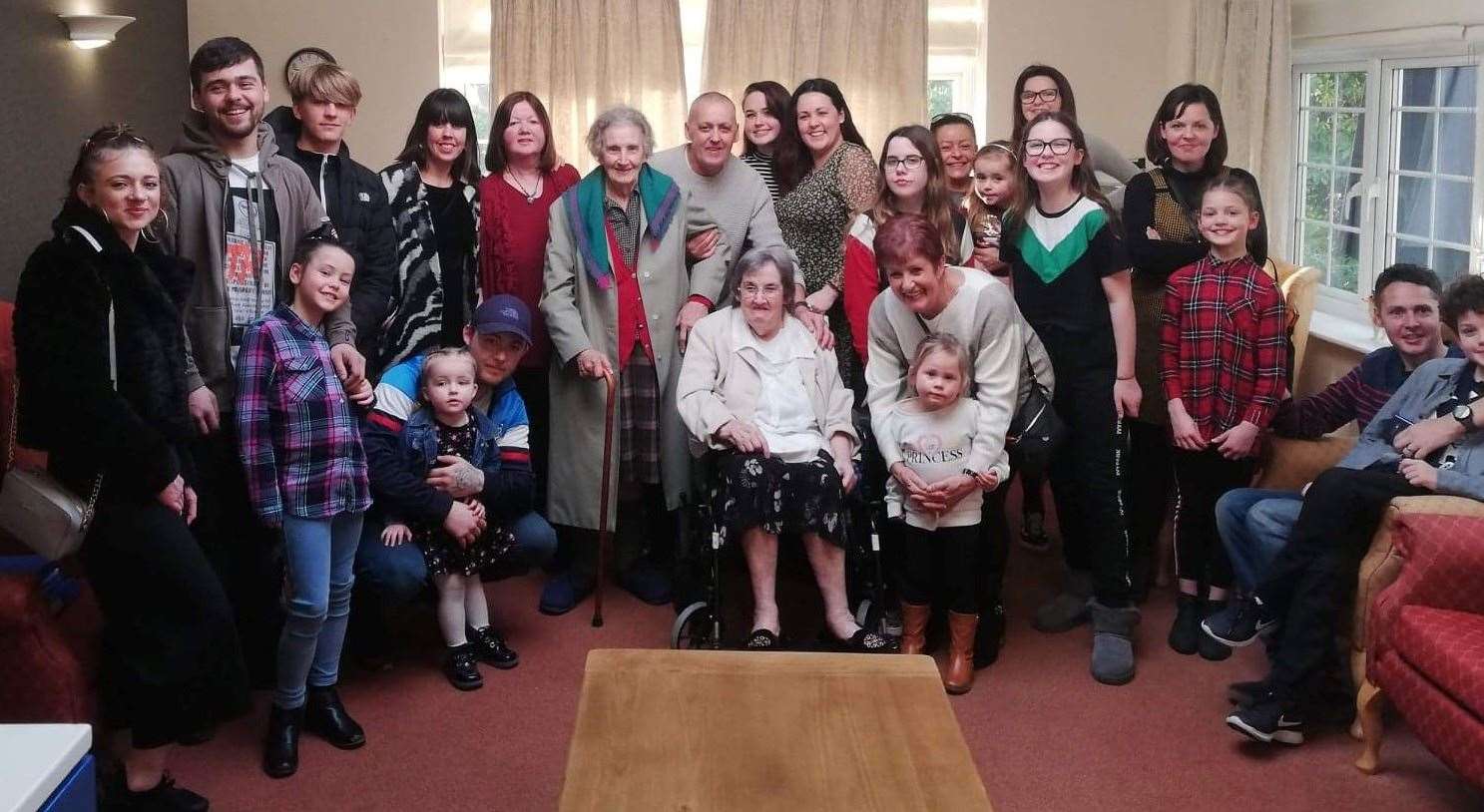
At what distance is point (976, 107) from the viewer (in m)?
6.52

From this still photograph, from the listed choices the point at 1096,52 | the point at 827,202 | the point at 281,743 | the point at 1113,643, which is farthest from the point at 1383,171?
the point at 281,743

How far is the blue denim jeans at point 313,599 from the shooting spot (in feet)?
10.4

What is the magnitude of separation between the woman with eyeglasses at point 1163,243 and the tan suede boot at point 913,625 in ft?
2.41

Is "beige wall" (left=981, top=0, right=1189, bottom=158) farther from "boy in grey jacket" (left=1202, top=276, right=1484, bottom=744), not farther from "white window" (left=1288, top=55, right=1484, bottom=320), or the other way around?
"boy in grey jacket" (left=1202, top=276, right=1484, bottom=744)

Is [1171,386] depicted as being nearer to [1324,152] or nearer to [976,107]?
[1324,152]

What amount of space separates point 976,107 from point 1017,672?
135 inches

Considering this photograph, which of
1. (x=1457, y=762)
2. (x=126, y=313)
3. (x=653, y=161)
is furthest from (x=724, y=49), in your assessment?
(x=1457, y=762)

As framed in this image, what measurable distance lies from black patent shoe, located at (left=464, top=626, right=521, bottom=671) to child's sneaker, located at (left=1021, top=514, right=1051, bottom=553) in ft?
6.21

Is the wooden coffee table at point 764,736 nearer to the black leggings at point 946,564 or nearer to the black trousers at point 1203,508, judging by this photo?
the black leggings at point 946,564

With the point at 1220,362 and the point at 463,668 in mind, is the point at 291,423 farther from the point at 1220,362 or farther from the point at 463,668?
the point at 1220,362

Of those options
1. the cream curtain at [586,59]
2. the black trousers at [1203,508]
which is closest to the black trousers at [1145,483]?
the black trousers at [1203,508]

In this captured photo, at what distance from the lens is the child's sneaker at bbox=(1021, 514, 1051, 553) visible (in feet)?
15.9

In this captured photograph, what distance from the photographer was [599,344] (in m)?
4.11

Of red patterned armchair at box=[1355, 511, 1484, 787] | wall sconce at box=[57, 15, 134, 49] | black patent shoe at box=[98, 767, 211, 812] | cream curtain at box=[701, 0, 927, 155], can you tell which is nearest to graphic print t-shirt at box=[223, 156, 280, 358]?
black patent shoe at box=[98, 767, 211, 812]
